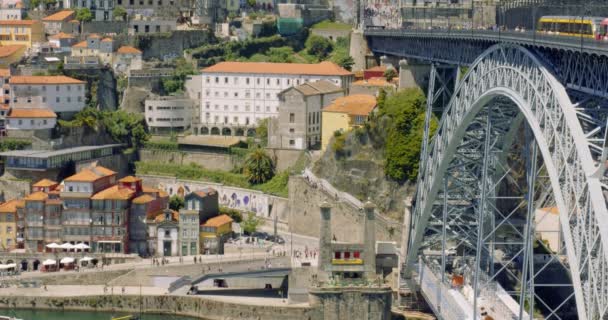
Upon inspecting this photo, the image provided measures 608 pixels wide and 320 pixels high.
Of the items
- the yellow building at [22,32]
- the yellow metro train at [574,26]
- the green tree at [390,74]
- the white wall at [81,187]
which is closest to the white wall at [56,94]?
the white wall at [81,187]

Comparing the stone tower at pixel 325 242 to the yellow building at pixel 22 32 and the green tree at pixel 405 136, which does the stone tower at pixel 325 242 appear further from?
the yellow building at pixel 22 32

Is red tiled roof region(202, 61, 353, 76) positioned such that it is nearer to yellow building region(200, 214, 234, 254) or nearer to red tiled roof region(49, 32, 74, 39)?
red tiled roof region(49, 32, 74, 39)

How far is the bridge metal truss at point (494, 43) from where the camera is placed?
125 ft

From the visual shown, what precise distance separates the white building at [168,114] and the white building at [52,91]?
143 inches

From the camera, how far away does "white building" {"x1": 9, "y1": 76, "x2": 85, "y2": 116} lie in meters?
79.6

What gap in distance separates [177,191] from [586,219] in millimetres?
43905

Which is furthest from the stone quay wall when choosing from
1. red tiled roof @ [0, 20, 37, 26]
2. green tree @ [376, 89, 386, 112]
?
red tiled roof @ [0, 20, 37, 26]

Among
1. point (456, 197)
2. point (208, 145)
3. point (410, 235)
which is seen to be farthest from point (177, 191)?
point (456, 197)

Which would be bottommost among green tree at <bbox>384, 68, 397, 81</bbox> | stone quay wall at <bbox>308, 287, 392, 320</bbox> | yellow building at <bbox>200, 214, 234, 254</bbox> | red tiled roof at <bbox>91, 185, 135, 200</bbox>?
stone quay wall at <bbox>308, 287, 392, 320</bbox>

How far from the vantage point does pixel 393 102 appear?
72125 millimetres

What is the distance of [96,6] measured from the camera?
97125 millimetres

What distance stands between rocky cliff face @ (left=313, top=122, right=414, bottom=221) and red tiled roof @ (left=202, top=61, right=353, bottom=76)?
30.0 ft

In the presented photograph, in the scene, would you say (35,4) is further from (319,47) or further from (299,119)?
(299,119)

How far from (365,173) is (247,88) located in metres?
13.3
